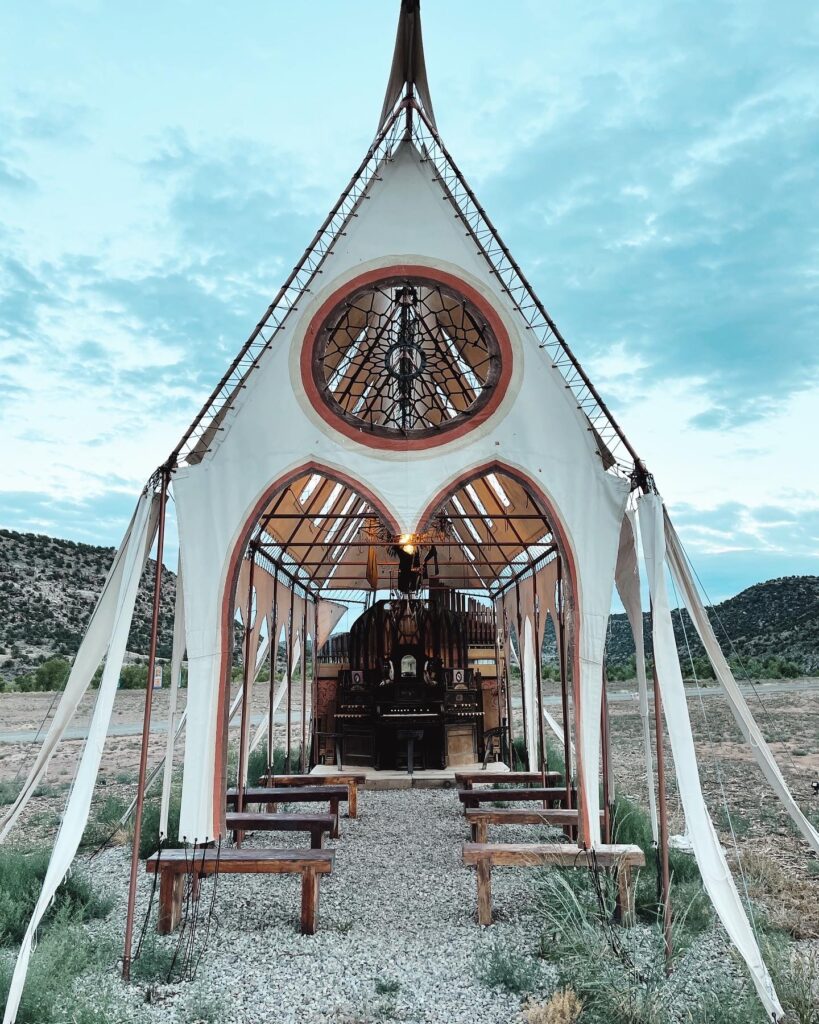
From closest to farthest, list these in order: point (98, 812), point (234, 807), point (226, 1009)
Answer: point (226, 1009) < point (234, 807) < point (98, 812)

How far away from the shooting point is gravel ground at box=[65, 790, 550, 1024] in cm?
Answer: 459

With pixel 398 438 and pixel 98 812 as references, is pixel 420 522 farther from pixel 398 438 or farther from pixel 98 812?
pixel 98 812

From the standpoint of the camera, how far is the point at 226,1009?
453cm

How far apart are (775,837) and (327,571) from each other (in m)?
8.96

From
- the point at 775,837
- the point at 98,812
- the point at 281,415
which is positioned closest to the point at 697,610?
the point at 281,415

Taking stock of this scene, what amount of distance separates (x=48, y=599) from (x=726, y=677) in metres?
43.7

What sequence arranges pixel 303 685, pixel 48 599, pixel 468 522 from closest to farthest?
pixel 303 685, pixel 468 522, pixel 48 599

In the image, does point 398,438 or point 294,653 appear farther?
point 294,653

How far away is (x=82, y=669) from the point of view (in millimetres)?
5785

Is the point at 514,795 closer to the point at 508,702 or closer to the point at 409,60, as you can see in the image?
the point at 508,702

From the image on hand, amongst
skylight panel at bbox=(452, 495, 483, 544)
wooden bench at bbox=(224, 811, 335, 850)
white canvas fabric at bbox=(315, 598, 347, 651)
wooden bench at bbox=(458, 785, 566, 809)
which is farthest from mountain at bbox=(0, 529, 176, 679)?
wooden bench at bbox=(224, 811, 335, 850)

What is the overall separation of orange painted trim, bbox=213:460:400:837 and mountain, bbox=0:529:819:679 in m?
29.8

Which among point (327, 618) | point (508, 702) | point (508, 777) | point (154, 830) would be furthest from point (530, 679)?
point (154, 830)

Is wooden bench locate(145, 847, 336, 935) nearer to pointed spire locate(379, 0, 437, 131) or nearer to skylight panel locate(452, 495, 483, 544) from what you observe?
pointed spire locate(379, 0, 437, 131)
